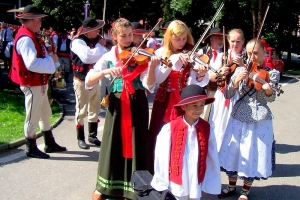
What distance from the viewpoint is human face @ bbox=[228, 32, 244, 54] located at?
4.75m

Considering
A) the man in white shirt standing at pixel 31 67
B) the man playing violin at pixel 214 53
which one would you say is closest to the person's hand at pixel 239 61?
the man playing violin at pixel 214 53

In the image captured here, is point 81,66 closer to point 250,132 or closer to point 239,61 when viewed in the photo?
point 239,61

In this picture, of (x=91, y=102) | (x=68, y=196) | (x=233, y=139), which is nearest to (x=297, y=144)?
(x=233, y=139)

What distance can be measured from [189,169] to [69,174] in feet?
7.55

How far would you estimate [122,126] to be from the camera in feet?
13.3

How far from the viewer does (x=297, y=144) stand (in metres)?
6.70

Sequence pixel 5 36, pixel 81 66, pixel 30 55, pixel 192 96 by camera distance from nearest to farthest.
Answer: pixel 192 96, pixel 30 55, pixel 81 66, pixel 5 36

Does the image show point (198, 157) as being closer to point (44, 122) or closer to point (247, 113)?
point (247, 113)

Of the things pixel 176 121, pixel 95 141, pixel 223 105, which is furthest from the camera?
pixel 95 141

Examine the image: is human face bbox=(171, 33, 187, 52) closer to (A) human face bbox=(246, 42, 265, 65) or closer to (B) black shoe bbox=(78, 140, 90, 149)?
(A) human face bbox=(246, 42, 265, 65)

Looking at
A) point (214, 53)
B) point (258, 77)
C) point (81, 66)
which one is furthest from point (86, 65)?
point (258, 77)

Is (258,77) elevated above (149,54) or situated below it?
below

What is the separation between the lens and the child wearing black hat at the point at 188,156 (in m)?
3.16

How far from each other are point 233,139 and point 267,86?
0.73 meters
